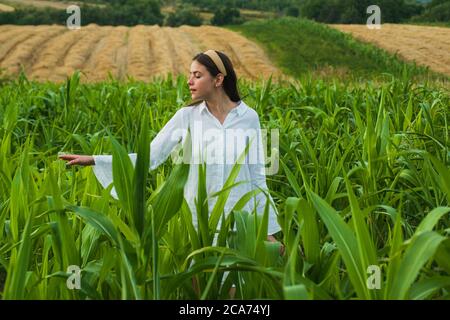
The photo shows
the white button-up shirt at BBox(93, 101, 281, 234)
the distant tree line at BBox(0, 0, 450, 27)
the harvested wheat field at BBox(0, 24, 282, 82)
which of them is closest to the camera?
the white button-up shirt at BBox(93, 101, 281, 234)

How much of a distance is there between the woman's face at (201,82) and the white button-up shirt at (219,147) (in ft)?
0.12

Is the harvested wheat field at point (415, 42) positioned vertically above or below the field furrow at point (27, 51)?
above

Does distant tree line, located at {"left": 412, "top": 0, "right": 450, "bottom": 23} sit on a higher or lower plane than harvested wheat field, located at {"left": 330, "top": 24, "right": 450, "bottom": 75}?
higher

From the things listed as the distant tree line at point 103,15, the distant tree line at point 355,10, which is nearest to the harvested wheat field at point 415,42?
the distant tree line at point 355,10

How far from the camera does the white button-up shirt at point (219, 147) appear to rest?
2299mm

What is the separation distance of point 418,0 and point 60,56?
1382 inches

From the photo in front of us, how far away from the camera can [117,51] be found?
28875 mm

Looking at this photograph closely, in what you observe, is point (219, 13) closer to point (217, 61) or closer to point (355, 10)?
point (355, 10)

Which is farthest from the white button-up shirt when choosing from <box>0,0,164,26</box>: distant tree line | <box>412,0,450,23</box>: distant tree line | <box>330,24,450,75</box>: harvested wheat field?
<box>412,0,450,23</box>: distant tree line

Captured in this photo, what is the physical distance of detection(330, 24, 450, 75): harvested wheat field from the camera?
2593 centimetres

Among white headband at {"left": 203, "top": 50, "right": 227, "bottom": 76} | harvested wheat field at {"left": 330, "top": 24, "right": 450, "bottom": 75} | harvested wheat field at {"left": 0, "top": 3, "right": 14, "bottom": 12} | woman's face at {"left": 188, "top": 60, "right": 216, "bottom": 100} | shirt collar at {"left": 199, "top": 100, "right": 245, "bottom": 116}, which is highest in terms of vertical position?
white headband at {"left": 203, "top": 50, "right": 227, "bottom": 76}

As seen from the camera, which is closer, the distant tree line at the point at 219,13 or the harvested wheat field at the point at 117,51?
the harvested wheat field at the point at 117,51

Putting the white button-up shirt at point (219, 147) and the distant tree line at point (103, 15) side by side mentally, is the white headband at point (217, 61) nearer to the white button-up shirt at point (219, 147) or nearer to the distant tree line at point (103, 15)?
the white button-up shirt at point (219, 147)

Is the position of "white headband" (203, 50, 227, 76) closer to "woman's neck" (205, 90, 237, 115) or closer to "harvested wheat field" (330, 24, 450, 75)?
"woman's neck" (205, 90, 237, 115)
